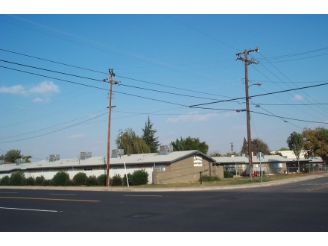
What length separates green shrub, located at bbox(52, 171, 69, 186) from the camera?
42.0 m

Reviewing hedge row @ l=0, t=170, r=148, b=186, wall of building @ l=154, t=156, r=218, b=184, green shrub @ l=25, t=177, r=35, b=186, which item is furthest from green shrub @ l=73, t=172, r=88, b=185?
wall of building @ l=154, t=156, r=218, b=184

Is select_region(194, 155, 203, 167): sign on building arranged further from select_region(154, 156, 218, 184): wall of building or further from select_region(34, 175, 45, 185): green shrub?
select_region(34, 175, 45, 185): green shrub

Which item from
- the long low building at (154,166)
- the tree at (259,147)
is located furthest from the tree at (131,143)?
the tree at (259,147)

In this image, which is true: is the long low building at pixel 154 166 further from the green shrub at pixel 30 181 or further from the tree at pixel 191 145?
the tree at pixel 191 145

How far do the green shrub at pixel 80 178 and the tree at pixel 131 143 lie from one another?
77.6 feet

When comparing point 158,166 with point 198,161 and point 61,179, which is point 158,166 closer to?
point 198,161

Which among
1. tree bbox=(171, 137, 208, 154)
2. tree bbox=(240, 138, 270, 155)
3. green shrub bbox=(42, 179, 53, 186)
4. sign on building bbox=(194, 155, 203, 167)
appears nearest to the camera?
sign on building bbox=(194, 155, 203, 167)

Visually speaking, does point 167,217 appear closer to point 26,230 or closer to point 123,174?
point 26,230

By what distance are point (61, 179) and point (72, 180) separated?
5.55 feet

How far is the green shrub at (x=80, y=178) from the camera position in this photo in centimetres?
3984

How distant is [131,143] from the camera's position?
6588 centimetres

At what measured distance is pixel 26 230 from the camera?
33.2 ft

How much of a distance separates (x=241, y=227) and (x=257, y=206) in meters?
4.82

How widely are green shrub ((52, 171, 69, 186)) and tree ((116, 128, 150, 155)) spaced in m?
22.1
